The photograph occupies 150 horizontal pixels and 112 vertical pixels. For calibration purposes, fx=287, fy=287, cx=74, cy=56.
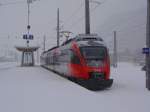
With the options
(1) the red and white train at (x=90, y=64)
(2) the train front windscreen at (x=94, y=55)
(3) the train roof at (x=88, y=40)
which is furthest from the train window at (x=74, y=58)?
(3) the train roof at (x=88, y=40)

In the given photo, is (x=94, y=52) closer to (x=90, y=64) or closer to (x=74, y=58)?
(x=90, y=64)

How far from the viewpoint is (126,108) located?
32.2 feet

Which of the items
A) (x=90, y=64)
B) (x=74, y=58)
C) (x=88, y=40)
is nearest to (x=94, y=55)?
(x=90, y=64)

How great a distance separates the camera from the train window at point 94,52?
16.9 meters

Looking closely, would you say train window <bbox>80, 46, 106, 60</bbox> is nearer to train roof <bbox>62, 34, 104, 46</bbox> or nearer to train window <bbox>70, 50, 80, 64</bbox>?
train roof <bbox>62, 34, 104, 46</bbox>

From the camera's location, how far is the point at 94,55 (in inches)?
667

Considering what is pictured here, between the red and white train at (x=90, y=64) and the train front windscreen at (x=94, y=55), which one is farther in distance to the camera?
the train front windscreen at (x=94, y=55)

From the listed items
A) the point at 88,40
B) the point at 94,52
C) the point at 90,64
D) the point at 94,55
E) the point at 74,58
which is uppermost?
the point at 88,40

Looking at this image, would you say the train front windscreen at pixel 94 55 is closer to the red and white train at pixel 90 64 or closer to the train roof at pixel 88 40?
the red and white train at pixel 90 64

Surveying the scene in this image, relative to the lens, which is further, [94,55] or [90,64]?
[94,55]

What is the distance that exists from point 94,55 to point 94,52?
0.23 metres

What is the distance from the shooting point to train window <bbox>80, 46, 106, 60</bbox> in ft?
55.3

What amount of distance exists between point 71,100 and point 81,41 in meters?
7.75

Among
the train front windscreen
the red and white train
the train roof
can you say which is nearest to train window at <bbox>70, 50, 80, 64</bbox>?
the red and white train
